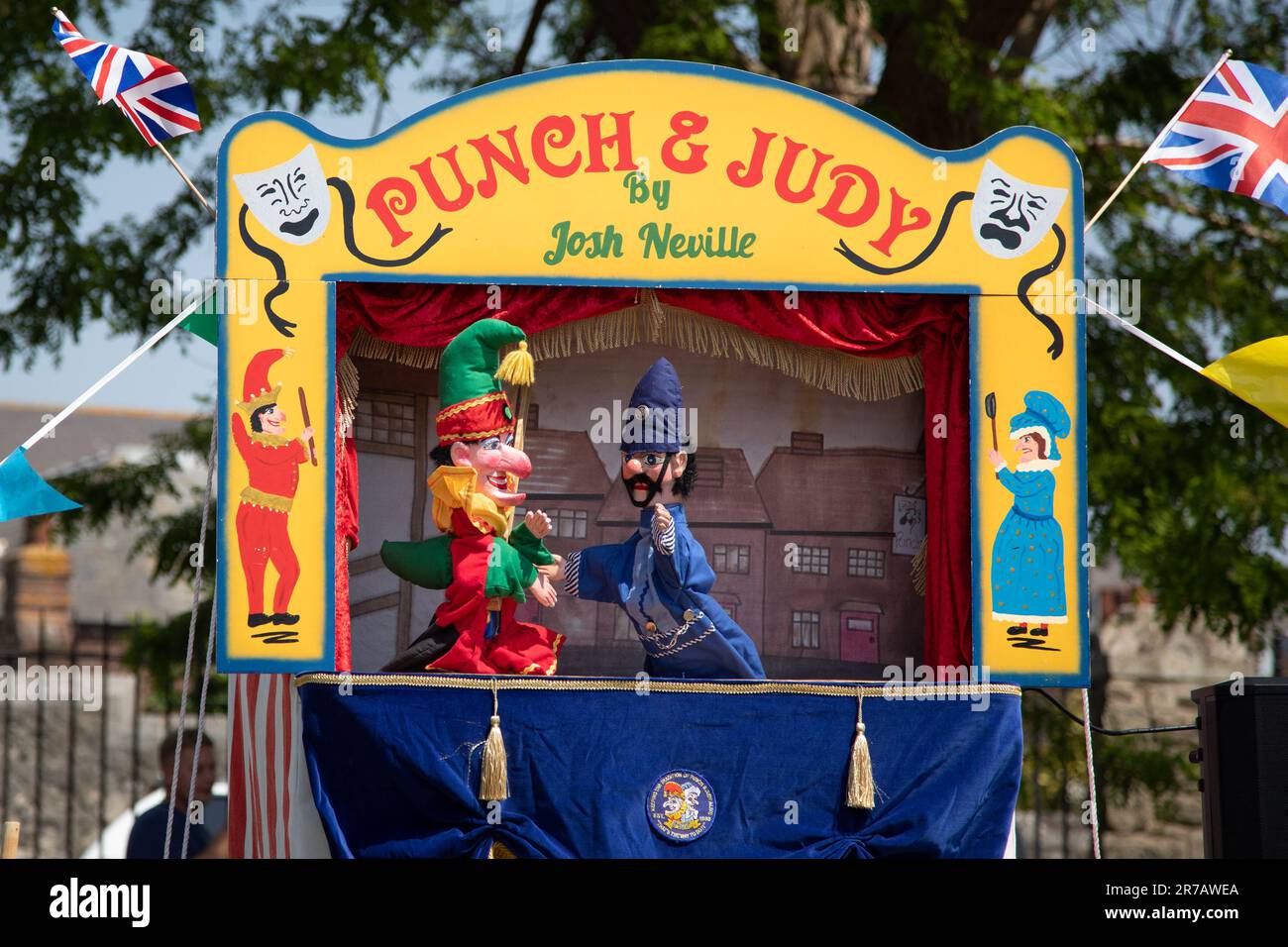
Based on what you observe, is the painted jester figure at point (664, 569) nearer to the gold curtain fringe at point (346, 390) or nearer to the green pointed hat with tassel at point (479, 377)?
the green pointed hat with tassel at point (479, 377)

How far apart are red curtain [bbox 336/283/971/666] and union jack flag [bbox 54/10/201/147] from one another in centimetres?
107

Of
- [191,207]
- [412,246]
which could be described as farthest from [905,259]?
[191,207]

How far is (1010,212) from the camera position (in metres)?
6.74

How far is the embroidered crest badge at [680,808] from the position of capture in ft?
20.2

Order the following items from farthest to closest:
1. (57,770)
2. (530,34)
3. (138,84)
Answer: (57,770) → (530,34) → (138,84)

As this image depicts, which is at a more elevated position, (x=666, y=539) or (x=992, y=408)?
(x=992, y=408)

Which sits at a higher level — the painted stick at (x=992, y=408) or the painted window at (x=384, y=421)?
the painted window at (x=384, y=421)

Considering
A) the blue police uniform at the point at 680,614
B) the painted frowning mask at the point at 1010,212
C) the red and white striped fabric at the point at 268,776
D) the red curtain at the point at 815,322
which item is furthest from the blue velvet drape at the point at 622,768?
the painted frowning mask at the point at 1010,212

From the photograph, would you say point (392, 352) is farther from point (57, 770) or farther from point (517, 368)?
point (57, 770)

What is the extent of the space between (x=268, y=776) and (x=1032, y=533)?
342 centimetres

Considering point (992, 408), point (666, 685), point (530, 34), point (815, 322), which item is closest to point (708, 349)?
point (815, 322)

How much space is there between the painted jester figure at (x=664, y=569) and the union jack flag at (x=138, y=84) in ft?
7.59

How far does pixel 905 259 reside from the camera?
6711 millimetres

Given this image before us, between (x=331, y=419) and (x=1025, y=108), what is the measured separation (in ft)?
21.7
